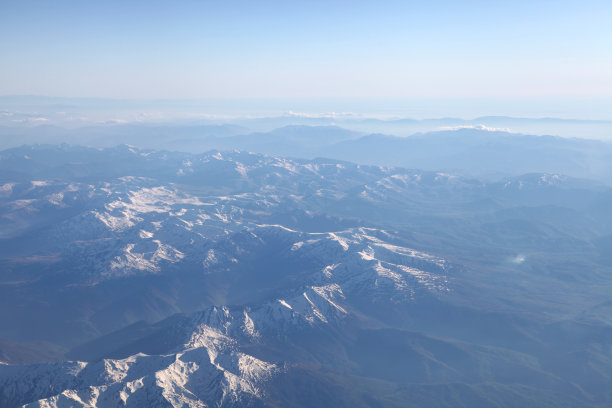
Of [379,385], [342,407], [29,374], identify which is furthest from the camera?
[379,385]

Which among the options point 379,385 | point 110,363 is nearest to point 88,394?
point 110,363

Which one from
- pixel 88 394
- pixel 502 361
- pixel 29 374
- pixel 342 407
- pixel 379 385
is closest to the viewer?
pixel 88 394

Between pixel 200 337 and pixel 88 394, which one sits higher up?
pixel 88 394

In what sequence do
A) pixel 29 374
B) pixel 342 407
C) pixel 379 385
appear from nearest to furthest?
pixel 29 374 → pixel 342 407 → pixel 379 385

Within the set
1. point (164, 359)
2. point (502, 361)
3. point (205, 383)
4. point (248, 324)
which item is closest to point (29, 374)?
point (164, 359)

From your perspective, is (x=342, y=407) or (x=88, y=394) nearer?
(x=88, y=394)

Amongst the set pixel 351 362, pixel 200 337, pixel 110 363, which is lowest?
pixel 351 362

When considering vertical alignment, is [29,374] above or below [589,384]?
above

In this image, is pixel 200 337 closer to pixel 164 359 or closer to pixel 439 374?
pixel 164 359

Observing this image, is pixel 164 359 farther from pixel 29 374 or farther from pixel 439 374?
pixel 439 374
